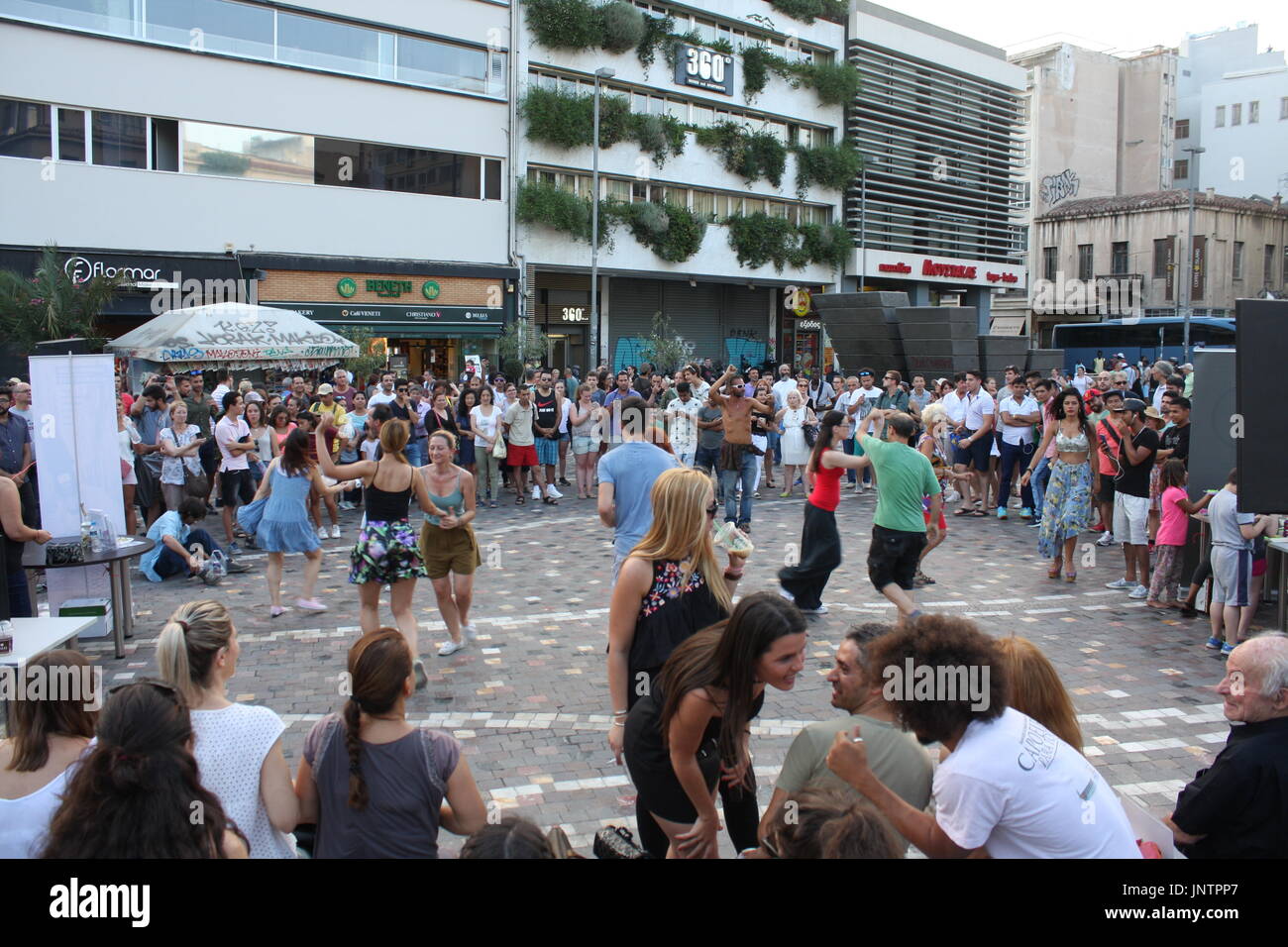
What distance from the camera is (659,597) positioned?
14.2 feet

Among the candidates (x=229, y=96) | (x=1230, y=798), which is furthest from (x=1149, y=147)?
(x=1230, y=798)

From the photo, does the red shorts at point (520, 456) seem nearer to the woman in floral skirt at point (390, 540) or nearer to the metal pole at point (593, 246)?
the woman in floral skirt at point (390, 540)

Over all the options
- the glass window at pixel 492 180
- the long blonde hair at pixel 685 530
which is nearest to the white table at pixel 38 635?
the long blonde hair at pixel 685 530

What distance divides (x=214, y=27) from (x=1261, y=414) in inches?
998

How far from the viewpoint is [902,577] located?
796 cm

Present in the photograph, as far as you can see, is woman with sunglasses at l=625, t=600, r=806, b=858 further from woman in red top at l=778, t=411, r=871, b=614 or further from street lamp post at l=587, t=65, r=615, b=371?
street lamp post at l=587, t=65, r=615, b=371

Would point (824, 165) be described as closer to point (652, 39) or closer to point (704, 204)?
point (704, 204)

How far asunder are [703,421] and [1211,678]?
6.77 meters

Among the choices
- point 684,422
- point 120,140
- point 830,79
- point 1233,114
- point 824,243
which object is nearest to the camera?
point 684,422

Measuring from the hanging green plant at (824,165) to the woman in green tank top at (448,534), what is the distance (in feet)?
107

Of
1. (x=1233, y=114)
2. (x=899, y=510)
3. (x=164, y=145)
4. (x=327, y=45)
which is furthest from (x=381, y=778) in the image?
(x=1233, y=114)

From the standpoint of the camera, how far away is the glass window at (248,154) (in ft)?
Result: 80.7

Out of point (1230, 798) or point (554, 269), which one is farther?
point (554, 269)

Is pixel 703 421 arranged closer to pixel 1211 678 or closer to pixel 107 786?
pixel 1211 678
